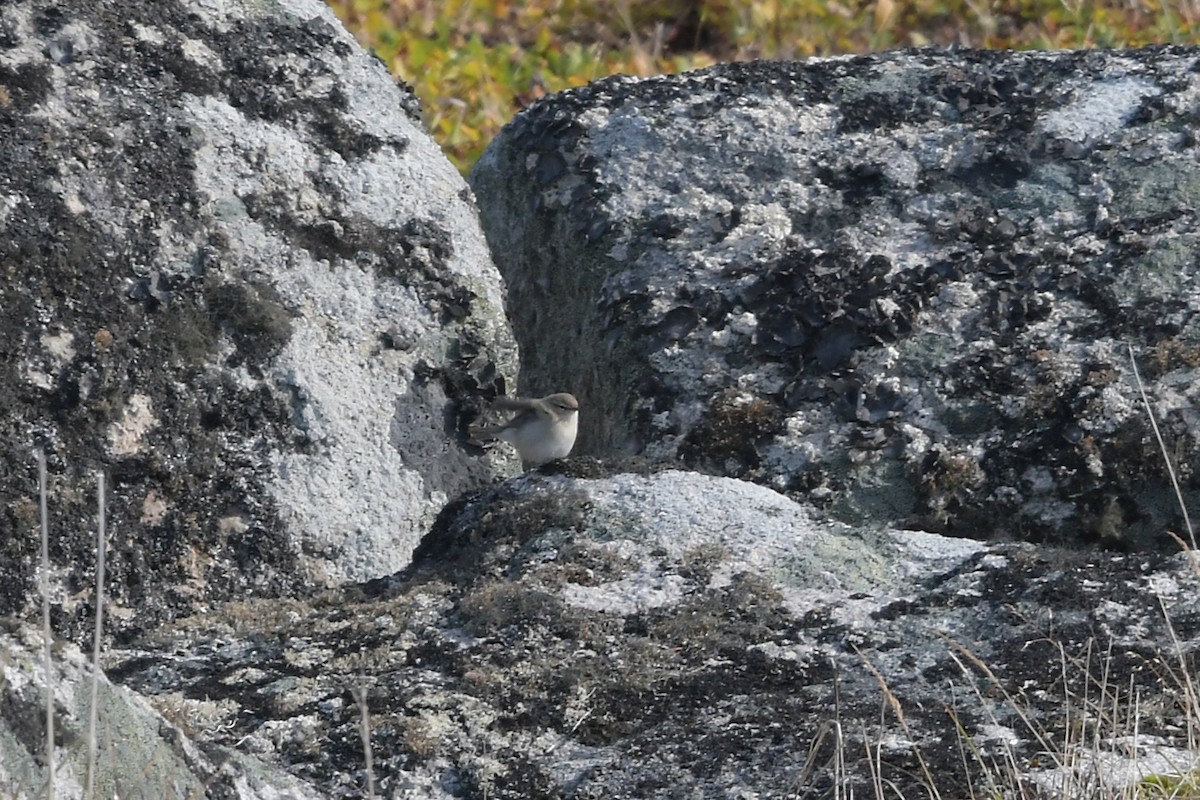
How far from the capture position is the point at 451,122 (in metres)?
11.5

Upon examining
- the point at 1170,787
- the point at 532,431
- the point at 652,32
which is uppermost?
the point at 652,32

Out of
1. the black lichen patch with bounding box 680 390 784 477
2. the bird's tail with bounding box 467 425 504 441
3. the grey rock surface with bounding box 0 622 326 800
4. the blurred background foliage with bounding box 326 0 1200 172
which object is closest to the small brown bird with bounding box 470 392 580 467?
the bird's tail with bounding box 467 425 504 441

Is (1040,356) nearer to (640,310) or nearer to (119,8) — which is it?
(640,310)

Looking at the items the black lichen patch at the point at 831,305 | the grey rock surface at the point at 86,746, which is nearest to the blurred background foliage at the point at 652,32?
the black lichen patch at the point at 831,305

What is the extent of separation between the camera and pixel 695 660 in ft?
12.6

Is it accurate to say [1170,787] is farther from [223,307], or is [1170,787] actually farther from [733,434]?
[223,307]

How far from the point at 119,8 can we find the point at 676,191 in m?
2.03

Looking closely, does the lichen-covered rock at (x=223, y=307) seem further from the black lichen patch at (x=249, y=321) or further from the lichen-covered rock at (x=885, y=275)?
the lichen-covered rock at (x=885, y=275)

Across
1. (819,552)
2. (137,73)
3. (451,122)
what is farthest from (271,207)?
(451,122)

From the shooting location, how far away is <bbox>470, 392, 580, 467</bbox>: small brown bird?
5.16 m

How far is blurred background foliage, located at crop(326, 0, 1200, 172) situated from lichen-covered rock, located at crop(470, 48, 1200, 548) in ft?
18.7

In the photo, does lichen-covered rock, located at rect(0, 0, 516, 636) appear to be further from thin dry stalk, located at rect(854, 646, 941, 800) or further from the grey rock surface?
thin dry stalk, located at rect(854, 646, 941, 800)

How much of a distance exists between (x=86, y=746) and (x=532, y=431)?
2.49 m

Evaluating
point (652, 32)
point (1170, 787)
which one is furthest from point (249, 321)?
point (652, 32)
